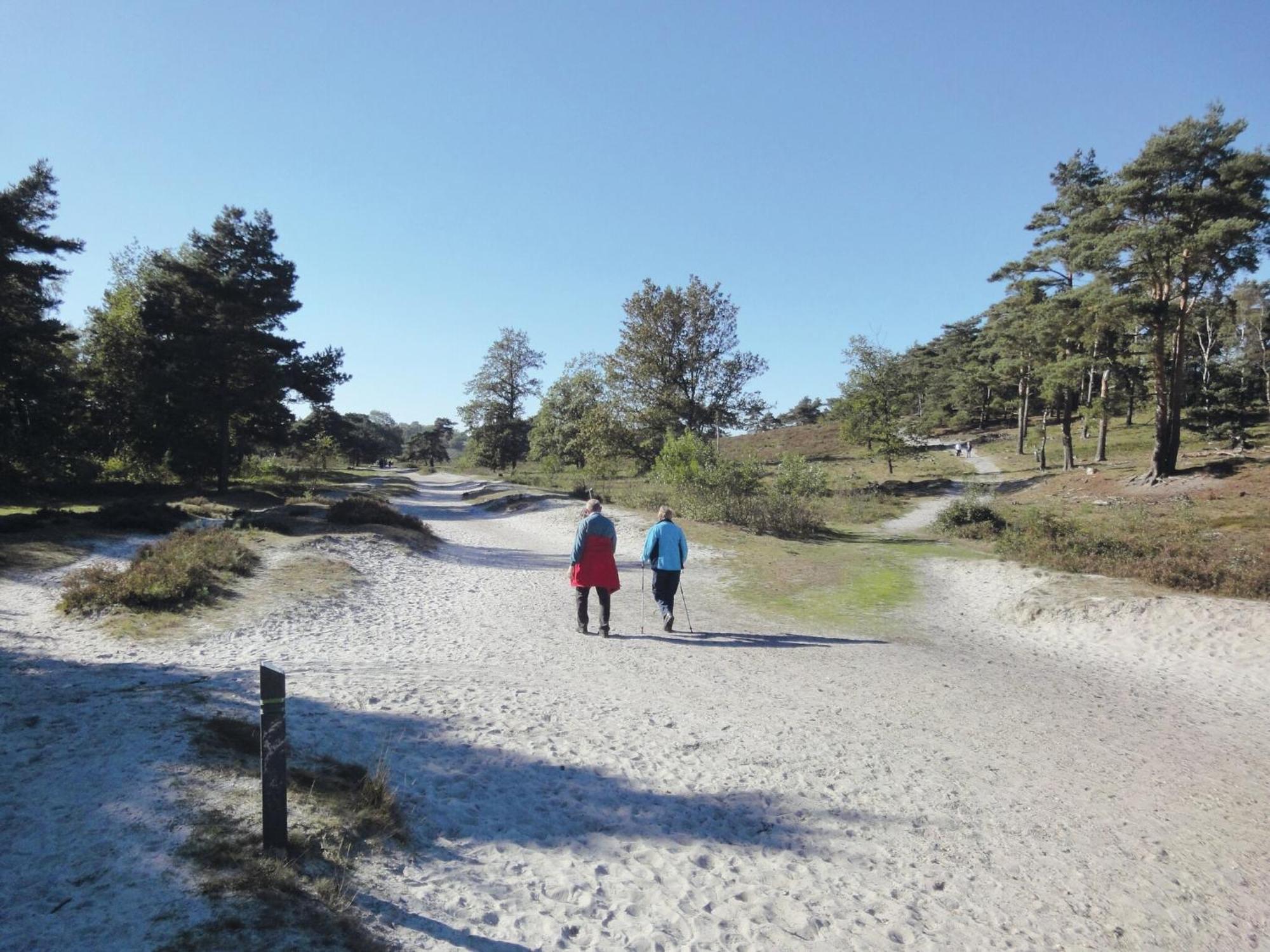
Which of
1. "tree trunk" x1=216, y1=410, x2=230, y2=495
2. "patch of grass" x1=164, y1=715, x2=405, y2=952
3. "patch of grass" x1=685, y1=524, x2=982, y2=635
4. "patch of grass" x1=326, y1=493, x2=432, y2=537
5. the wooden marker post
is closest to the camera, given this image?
"patch of grass" x1=164, y1=715, x2=405, y2=952

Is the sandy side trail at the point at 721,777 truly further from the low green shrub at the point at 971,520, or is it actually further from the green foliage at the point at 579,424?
the green foliage at the point at 579,424

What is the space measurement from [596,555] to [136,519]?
44.3ft

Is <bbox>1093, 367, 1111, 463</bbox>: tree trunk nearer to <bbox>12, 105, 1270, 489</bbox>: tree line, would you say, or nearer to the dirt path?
<bbox>12, 105, 1270, 489</bbox>: tree line

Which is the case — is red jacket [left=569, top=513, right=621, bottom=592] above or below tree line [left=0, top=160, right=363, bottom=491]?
below

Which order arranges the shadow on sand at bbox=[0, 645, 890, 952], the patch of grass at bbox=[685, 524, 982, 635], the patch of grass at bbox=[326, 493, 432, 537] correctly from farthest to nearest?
the patch of grass at bbox=[326, 493, 432, 537]
the patch of grass at bbox=[685, 524, 982, 635]
the shadow on sand at bbox=[0, 645, 890, 952]

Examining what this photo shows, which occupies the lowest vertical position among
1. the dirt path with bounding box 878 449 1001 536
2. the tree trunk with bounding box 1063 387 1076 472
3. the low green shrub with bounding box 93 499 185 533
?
the dirt path with bounding box 878 449 1001 536

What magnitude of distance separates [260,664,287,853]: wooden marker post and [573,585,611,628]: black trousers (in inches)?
255

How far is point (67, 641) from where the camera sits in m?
7.70

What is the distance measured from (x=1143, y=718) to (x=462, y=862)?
8041 mm

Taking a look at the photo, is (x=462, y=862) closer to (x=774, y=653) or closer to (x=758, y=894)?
(x=758, y=894)

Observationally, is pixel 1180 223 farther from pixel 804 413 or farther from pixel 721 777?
pixel 804 413

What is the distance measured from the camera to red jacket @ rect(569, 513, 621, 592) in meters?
9.67

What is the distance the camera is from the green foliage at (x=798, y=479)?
75.9 feet

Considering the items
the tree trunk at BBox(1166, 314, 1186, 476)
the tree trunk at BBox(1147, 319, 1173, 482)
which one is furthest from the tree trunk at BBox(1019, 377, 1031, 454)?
the tree trunk at BBox(1166, 314, 1186, 476)
